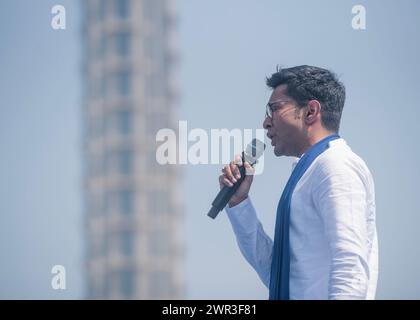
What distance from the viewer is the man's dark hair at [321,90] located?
2281 mm

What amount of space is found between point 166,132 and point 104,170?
4996 cm

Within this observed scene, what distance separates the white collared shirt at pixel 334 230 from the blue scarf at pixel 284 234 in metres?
0.01

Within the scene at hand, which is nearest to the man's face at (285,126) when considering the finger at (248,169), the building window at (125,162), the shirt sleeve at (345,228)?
the finger at (248,169)

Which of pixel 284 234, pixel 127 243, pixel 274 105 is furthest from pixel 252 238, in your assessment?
pixel 127 243

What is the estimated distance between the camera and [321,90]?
90.0 inches

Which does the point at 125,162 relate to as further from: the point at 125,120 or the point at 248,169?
the point at 248,169

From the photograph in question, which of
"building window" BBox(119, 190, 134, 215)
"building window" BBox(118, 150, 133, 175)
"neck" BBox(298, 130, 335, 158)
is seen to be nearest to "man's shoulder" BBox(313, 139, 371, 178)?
"neck" BBox(298, 130, 335, 158)

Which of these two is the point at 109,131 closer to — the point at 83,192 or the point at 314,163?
the point at 83,192

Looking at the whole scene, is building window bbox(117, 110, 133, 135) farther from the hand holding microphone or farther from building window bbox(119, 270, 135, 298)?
the hand holding microphone

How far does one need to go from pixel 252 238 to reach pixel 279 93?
0.41 meters

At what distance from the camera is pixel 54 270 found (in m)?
3.28

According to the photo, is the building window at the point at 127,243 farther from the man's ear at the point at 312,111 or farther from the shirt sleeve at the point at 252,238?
the man's ear at the point at 312,111
